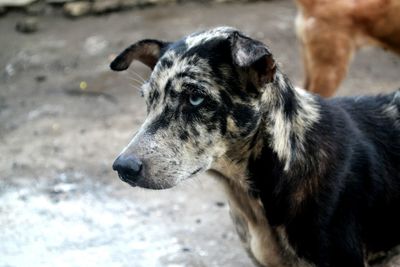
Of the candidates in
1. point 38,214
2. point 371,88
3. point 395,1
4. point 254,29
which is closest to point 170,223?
point 38,214

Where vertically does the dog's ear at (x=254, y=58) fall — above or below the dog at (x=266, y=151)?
above

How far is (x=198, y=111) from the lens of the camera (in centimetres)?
291

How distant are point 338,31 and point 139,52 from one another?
224 centimetres

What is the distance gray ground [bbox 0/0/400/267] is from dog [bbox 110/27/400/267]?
1.03 metres

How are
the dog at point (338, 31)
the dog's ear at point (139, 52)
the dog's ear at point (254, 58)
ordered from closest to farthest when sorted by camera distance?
the dog's ear at point (254, 58), the dog's ear at point (139, 52), the dog at point (338, 31)

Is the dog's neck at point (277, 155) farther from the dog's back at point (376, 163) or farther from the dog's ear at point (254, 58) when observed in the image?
the dog's back at point (376, 163)

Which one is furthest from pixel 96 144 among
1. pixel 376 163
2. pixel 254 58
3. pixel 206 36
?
pixel 254 58

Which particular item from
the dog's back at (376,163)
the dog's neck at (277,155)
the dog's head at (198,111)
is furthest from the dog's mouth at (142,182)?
the dog's back at (376,163)

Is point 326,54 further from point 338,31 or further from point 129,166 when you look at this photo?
point 129,166

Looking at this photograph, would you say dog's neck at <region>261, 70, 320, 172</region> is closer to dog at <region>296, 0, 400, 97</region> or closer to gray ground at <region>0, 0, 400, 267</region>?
gray ground at <region>0, 0, 400, 267</region>

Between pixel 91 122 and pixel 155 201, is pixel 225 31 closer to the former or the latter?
pixel 155 201

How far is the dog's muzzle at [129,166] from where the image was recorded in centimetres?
278

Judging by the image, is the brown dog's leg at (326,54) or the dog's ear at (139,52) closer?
the dog's ear at (139,52)

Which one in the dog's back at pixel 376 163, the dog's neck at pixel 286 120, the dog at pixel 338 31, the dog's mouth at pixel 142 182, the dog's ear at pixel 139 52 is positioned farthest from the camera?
the dog at pixel 338 31
